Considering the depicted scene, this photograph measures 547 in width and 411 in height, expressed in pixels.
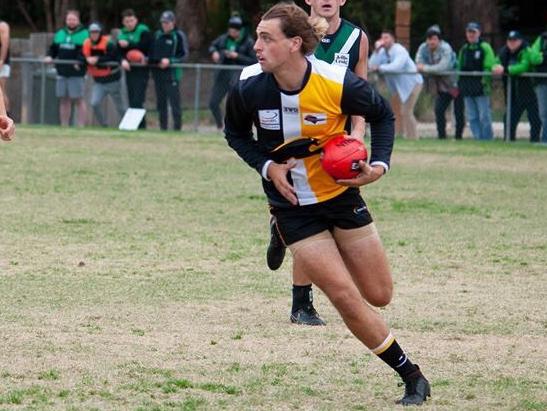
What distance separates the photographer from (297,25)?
661 cm

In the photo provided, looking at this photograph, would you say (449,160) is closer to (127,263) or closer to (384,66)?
(384,66)

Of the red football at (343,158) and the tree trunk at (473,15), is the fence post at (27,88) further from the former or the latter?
the red football at (343,158)

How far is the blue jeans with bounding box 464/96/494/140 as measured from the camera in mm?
22719

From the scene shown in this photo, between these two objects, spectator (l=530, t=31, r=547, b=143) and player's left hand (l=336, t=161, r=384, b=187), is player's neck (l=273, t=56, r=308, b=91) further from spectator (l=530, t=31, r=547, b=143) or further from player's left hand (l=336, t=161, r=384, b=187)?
spectator (l=530, t=31, r=547, b=143)

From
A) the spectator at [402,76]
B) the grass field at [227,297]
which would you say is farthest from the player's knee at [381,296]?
the spectator at [402,76]

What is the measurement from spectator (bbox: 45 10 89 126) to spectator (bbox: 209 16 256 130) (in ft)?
7.84

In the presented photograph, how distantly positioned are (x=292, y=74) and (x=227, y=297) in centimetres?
310

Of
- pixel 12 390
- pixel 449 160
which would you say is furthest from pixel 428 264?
pixel 449 160

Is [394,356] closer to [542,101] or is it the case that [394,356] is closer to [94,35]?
[542,101]

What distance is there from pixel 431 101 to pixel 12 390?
17427 mm

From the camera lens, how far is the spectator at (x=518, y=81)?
22.3m

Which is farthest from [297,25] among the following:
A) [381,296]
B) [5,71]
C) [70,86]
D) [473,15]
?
[473,15]

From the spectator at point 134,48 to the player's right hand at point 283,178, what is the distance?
57.7 feet

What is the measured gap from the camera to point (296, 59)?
663cm
